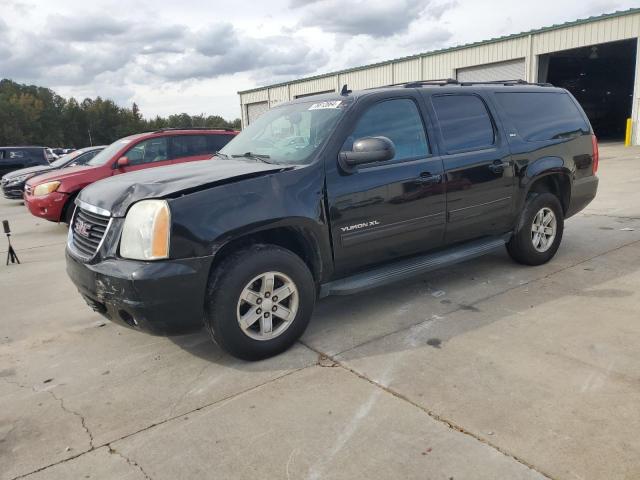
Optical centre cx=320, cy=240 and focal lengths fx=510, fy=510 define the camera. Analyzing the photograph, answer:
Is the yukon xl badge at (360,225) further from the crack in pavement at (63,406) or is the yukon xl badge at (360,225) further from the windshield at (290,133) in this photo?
the crack in pavement at (63,406)

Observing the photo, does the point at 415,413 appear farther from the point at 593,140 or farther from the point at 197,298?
the point at 593,140

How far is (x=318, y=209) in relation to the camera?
3.59 meters

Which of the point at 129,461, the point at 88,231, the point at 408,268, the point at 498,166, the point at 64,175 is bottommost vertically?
the point at 129,461

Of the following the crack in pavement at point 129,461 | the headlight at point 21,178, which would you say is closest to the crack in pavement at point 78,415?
the crack in pavement at point 129,461

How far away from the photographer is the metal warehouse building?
21.5 m

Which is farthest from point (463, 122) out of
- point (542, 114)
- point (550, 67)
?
point (550, 67)

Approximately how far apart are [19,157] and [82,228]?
18.4 meters

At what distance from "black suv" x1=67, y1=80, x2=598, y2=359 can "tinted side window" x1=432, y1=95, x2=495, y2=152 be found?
0.6 inches

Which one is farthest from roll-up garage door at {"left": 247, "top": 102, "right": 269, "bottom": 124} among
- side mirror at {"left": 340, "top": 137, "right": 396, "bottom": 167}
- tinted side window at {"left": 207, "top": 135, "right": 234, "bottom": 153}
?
side mirror at {"left": 340, "top": 137, "right": 396, "bottom": 167}

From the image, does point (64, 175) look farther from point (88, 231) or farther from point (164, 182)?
point (164, 182)

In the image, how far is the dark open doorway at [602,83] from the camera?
1199 inches

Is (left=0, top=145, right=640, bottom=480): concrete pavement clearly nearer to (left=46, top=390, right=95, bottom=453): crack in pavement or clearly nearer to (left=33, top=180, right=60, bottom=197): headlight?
(left=46, top=390, right=95, bottom=453): crack in pavement

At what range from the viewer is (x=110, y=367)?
3.54m

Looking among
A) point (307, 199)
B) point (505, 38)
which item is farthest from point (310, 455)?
point (505, 38)
